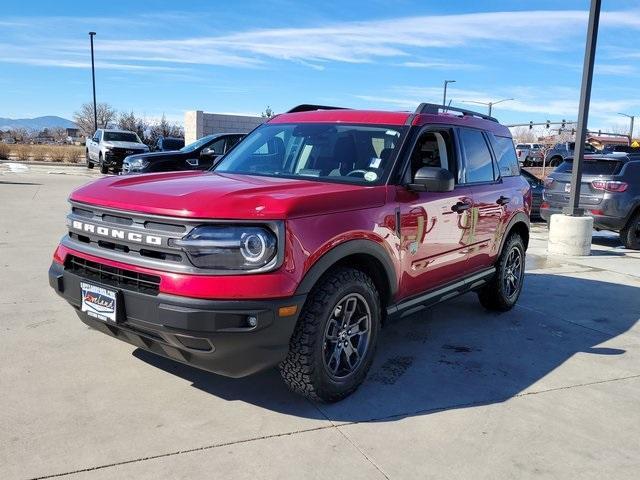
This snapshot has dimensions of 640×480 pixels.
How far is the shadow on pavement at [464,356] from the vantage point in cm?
372

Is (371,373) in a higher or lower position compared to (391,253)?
lower

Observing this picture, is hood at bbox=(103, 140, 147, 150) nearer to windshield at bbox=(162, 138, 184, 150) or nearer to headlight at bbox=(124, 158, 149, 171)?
windshield at bbox=(162, 138, 184, 150)

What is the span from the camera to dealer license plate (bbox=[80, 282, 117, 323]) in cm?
324

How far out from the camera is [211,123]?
96.3ft

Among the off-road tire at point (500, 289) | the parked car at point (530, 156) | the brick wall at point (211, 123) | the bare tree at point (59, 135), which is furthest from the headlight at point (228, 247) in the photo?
the bare tree at point (59, 135)

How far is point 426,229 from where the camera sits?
14.0 feet

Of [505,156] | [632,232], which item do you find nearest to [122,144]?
[632,232]

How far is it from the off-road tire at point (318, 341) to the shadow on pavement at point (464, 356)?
0.15m

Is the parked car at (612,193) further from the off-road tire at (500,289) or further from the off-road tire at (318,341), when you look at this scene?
the off-road tire at (318,341)

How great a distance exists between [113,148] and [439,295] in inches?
830

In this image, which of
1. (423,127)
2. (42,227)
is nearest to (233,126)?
(42,227)

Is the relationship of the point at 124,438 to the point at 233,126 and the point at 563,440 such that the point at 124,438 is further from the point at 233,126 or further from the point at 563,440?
the point at 233,126

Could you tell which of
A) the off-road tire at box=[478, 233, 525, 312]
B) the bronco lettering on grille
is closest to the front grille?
the bronco lettering on grille

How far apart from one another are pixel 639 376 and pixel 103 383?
156 inches
